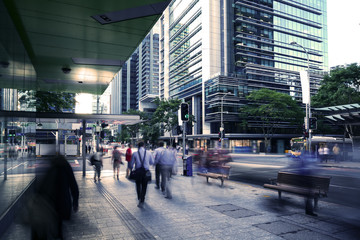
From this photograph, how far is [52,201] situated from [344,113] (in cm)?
2764

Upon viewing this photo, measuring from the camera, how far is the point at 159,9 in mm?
5586

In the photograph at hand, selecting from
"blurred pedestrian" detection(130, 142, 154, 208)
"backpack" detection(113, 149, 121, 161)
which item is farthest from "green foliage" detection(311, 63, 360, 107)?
"blurred pedestrian" detection(130, 142, 154, 208)

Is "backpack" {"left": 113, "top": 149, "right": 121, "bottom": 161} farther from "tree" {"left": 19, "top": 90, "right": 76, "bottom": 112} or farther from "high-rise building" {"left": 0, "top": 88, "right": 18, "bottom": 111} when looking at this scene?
"high-rise building" {"left": 0, "top": 88, "right": 18, "bottom": 111}

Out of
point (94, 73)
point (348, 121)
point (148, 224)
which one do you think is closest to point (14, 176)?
point (148, 224)

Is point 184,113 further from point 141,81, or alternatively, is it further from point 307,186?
point 141,81

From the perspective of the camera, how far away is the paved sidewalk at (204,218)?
199 inches

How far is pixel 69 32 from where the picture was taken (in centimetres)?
666

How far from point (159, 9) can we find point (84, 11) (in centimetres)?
165

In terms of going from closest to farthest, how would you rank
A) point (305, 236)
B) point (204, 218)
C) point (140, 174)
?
point (305, 236), point (204, 218), point (140, 174)

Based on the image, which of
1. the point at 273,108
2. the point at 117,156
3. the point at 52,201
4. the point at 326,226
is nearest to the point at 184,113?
the point at 117,156

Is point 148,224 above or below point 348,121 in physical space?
below

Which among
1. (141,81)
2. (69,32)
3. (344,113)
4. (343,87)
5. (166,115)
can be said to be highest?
(141,81)

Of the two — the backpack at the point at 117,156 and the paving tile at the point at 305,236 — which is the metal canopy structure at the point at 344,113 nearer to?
the backpack at the point at 117,156

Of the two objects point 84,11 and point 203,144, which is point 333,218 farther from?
point 203,144
